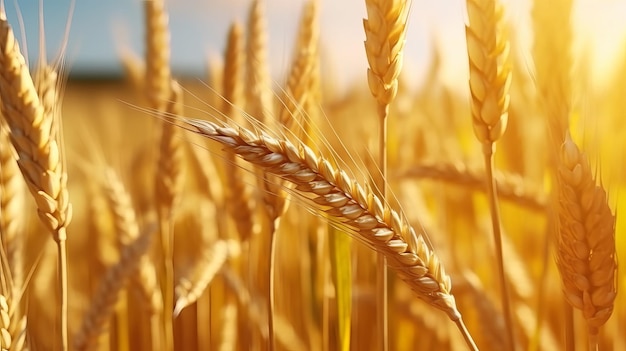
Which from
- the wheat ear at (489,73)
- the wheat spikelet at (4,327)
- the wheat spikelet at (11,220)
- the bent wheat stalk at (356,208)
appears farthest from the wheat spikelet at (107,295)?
the wheat ear at (489,73)

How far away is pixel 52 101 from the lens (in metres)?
0.88

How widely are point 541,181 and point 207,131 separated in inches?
54.4

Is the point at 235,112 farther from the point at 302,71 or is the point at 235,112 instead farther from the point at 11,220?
the point at 11,220

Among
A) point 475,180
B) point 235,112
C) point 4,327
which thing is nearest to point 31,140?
point 4,327

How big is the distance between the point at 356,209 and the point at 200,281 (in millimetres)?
461

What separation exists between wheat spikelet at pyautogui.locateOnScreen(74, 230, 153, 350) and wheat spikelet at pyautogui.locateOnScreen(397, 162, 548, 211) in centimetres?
48

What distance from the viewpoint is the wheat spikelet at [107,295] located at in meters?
1.01

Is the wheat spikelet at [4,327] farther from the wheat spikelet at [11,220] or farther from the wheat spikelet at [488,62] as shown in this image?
the wheat spikelet at [488,62]

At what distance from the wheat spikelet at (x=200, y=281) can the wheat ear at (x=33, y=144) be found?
20cm

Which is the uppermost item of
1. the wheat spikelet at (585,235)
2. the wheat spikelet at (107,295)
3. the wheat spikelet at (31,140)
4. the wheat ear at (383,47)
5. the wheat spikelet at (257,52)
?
the wheat spikelet at (257,52)

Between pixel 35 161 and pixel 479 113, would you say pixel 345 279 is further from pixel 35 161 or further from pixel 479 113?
pixel 35 161

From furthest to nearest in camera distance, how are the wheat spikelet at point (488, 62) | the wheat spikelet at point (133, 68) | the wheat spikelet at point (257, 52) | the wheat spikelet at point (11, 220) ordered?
the wheat spikelet at point (133, 68)
the wheat spikelet at point (257, 52)
the wheat spikelet at point (11, 220)
the wheat spikelet at point (488, 62)

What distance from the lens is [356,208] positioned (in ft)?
2.15

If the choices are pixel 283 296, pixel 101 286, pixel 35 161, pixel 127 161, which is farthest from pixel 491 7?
pixel 127 161
